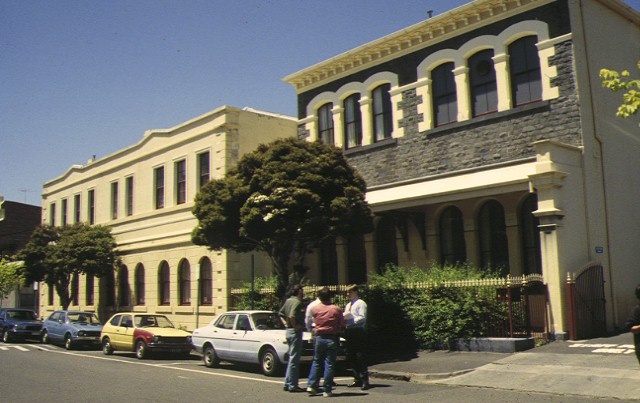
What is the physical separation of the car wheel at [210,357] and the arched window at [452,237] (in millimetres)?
7728

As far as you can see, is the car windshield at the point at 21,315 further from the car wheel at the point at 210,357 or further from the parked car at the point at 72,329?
the car wheel at the point at 210,357

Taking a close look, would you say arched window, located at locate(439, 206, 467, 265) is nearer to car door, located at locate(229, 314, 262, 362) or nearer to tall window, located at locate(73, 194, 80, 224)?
car door, located at locate(229, 314, 262, 362)

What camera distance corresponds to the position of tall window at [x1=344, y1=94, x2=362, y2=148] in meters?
22.8

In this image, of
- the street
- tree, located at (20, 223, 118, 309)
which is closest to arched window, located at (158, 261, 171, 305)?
tree, located at (20, 223, 118, 309)

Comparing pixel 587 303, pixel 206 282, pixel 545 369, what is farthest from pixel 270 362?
pixel 206 282

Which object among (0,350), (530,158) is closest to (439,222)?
(530,158)

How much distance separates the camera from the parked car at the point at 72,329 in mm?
22969

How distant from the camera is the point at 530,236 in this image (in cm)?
1844

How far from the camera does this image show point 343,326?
1155cm

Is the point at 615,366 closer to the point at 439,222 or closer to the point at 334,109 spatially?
the point at 439,222

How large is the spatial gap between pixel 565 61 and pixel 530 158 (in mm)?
2626

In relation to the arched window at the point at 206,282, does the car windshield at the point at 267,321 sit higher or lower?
lower

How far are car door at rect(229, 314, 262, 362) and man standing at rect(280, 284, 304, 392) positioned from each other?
2.65 meters

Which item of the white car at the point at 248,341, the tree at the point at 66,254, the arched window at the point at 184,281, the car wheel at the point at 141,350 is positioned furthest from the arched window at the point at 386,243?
the tree at the point at 66,254
